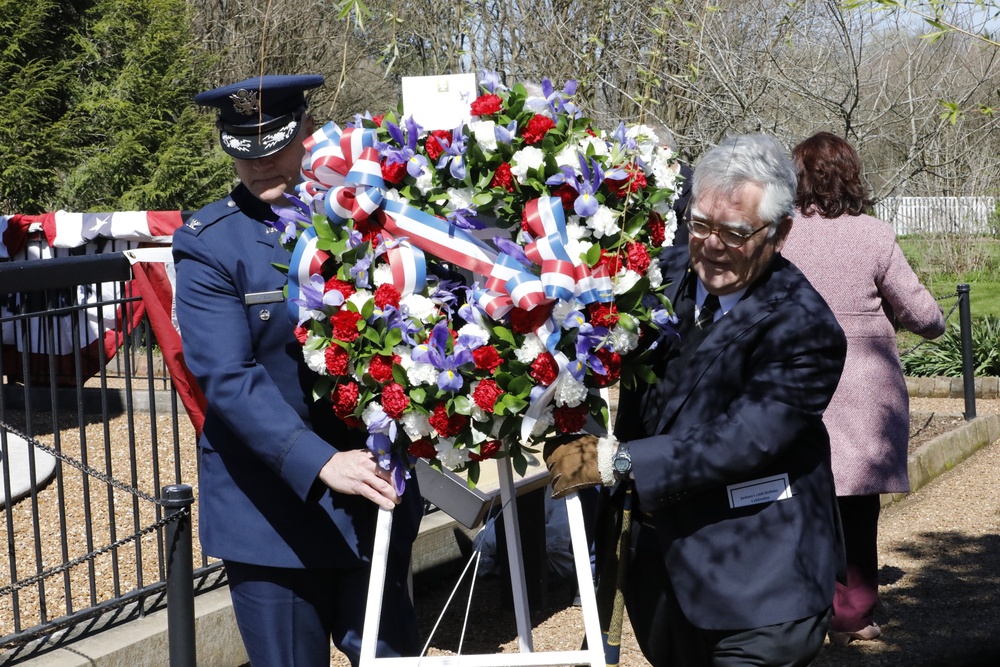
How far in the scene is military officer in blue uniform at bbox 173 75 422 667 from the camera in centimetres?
288

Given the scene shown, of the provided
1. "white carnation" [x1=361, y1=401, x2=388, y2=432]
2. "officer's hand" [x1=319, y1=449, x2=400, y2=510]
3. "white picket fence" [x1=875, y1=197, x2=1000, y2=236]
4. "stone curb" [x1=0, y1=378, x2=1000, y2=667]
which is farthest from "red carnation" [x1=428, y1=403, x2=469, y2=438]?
"white picket fence" [x1=875, y1=197, x2=1000, y2=236]

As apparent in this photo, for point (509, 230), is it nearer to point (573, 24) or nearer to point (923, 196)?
point (573, 24)

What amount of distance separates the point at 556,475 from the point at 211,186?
430 inches

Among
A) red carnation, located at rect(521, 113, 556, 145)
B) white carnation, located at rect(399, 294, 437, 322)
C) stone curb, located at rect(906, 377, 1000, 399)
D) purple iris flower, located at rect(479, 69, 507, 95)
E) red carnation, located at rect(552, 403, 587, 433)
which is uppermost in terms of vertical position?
purple iris flower, located at rect(479, 69, 507, 95)

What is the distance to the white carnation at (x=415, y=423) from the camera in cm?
263

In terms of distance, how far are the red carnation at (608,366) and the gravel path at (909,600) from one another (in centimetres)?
208

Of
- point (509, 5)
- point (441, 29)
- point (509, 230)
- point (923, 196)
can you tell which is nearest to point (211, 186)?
point (441, 29)

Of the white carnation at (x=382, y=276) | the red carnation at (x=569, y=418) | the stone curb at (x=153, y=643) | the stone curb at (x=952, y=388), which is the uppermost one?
the white carnation at (x=382, y=276)

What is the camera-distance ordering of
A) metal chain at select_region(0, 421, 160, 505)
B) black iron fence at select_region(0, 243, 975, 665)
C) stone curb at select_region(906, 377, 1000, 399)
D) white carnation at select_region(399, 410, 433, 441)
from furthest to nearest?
stone curb at select_region(906, 377, 1000, 399), black iron fence at select_region(0, 243, 975, 665), metal chain at select_region(0, 421, 160, 505), white carnation at select_region(399, 410, 433, 441)

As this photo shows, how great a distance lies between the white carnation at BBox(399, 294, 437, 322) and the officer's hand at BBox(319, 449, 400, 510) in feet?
1.31

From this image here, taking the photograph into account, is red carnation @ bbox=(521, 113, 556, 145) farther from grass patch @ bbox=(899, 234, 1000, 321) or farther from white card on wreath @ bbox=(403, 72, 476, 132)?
grass patch @ bbox=(899, 234, 1000, 321)

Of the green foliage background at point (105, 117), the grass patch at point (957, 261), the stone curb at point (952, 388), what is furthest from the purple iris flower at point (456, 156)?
the grass patch at point (957, 261)

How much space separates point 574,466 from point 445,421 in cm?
32

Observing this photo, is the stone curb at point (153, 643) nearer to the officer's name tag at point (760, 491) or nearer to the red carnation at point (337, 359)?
the red carnation at point (337, 359)
